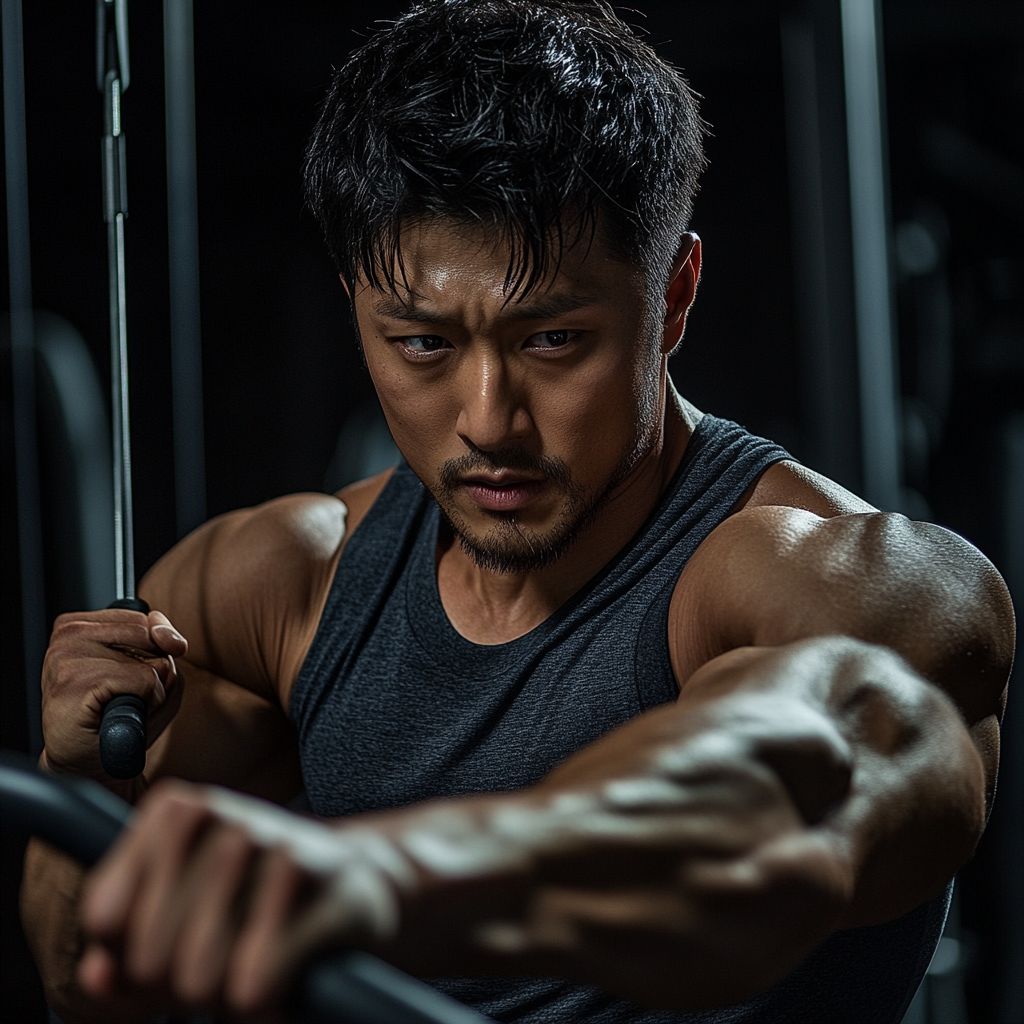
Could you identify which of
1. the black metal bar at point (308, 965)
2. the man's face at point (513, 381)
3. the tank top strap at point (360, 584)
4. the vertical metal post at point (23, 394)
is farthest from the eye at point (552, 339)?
the vertical metal post at point (23, 394)

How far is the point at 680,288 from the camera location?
1001 mm

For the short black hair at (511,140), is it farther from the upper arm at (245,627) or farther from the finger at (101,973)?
the finger at (101,973)

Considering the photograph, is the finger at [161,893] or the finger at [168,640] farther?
the finger at [168,640]

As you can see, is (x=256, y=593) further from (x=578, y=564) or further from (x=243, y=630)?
(x=578, y=564)

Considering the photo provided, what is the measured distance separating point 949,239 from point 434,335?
4.62ft

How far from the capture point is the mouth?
90 centimetres

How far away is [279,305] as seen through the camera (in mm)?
2002

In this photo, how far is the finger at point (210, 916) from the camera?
0.34 metres

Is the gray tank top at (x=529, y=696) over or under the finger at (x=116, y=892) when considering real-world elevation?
under

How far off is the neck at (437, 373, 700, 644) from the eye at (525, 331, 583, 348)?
13 cm

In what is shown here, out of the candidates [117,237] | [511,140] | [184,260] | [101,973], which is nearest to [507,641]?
[511,140]

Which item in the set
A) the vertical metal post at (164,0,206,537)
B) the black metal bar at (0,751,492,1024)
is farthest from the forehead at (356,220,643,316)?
the vertical metal post at (164,0,206,537)

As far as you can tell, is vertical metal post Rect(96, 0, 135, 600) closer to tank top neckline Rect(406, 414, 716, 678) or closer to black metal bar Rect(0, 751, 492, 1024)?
tank top neckline Rect(406, 414, 716, 678)

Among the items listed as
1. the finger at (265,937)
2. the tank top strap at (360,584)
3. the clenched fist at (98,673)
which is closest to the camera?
the finger at (265,937)
